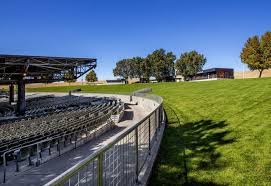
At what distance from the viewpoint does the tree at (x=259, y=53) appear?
73.6 meters

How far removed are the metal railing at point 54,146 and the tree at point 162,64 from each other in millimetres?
89656

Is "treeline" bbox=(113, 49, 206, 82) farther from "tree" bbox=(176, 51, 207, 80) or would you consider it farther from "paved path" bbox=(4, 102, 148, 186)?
"paved path" bbox=(4, 102, 148, 186)

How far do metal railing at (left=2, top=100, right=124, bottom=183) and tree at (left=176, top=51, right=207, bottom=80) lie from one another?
87873 mm

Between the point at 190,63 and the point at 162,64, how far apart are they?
9.81 m

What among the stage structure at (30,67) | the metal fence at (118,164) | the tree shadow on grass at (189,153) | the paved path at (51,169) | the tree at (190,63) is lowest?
the paved path at (51,169)

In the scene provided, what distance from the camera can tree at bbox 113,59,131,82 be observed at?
147738 millimetres

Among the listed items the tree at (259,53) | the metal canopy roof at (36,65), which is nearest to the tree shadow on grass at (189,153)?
the metal canopy roof at (36,65)

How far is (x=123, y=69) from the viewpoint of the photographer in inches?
5945

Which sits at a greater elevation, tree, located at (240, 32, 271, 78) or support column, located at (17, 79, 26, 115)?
tree, located at (240, 32, 271, 78)

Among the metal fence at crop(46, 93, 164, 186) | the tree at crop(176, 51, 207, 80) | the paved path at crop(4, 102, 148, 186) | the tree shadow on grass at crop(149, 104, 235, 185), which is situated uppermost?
the tree at crop(176, 51, 207, 80)

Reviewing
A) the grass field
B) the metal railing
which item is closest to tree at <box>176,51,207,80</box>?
the metal railing

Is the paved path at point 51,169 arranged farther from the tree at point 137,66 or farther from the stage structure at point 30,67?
the tree at point 137,66

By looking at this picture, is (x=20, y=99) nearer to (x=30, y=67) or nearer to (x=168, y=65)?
(x=30, y=67)

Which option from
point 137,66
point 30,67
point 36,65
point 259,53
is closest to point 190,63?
point 137,66
